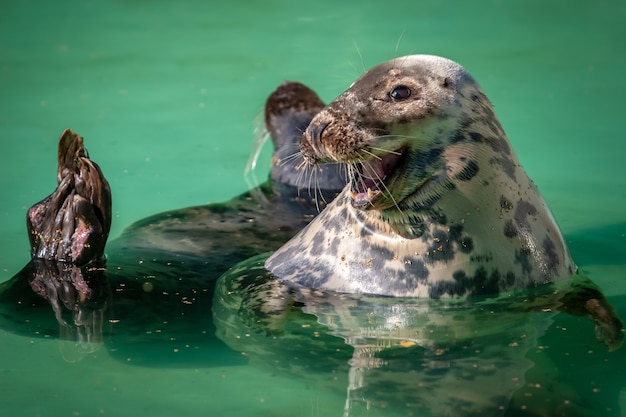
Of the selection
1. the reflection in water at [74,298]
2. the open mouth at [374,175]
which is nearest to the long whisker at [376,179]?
the open mouth at [374,175]

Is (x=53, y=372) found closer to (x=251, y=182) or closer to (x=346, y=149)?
(x=346, y=149)

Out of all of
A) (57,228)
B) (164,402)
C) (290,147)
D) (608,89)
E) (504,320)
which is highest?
(608,89)

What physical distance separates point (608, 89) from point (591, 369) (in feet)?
18.5

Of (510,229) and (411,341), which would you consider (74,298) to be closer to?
(411,341)

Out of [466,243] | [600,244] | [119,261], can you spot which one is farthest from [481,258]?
[119,261]

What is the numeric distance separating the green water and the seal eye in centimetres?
77

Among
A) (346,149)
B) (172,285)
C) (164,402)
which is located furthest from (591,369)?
(172,285)

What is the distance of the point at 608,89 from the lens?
939 cm

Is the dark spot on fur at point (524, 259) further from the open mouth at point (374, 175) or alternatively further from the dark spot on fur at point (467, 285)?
the open mouth at point (374, 175)

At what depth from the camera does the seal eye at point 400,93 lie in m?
4.41

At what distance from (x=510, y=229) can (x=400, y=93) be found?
27.5 inches

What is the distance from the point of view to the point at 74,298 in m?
4.93

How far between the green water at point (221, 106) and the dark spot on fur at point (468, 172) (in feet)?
2.66

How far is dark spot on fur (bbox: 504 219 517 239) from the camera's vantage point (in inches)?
179
